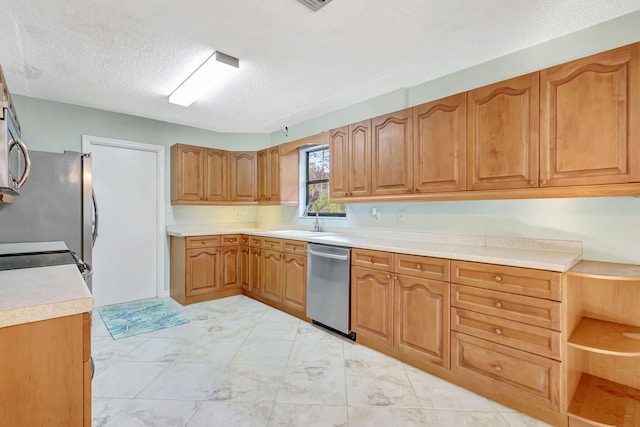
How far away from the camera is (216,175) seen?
14.2 ft

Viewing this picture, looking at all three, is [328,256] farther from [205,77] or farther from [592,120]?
[592,120]

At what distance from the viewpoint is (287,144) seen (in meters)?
4.10

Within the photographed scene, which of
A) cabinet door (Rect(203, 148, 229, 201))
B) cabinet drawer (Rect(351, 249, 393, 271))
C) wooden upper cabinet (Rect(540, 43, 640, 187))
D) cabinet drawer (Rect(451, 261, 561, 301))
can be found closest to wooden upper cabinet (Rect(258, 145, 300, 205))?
cabinet door (Rect(203, 148, 229, 201))

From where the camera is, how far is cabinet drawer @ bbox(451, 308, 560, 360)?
66.2 inches

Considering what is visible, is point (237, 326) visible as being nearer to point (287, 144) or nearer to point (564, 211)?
point (287, 144)

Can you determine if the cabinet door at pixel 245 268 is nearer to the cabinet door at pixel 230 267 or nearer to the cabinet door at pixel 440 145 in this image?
the cabinet door at pixel 230 267

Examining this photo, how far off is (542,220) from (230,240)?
11.3 feet

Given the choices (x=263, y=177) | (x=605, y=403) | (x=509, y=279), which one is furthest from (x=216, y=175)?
(x=605, y=403)

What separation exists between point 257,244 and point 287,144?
1406 mm

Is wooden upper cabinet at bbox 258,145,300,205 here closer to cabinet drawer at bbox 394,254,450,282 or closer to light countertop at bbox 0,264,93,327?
cabinet drawer at bbox 394,254,450,282

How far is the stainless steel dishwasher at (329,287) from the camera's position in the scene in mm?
2762

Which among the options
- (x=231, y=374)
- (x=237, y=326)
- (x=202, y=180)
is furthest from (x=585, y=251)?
(x=202, y=180)

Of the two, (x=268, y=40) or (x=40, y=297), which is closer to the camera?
(x=40, y=297)

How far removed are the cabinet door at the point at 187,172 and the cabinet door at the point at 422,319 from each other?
3034 millimetres
